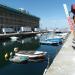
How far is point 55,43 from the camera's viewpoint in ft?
285

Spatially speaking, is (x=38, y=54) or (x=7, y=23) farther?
(x=7, y=23)

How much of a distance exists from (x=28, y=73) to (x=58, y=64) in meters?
8.89

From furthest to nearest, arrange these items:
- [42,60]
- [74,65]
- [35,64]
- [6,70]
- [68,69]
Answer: [42,60]
[35,64]
[6,70]
[74,65]
[68,69]

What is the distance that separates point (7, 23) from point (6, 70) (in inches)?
4830

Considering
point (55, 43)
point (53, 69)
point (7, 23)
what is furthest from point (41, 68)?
point (7, 23)

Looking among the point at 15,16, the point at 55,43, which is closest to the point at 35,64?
the point at 55,43

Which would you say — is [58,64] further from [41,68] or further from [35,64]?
[35,64]

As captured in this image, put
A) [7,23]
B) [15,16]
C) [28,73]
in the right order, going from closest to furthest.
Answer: [28,73] < [7,23] < [15,16]

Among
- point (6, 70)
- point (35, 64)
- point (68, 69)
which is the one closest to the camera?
point (68, 69)

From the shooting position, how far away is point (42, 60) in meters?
45.4

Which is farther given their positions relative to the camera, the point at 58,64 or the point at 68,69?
the point at 58,64

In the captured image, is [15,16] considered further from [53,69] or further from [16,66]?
[53,69]

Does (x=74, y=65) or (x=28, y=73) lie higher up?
(x=74, y=65)

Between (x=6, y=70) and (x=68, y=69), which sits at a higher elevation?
(x=68, y=69)
